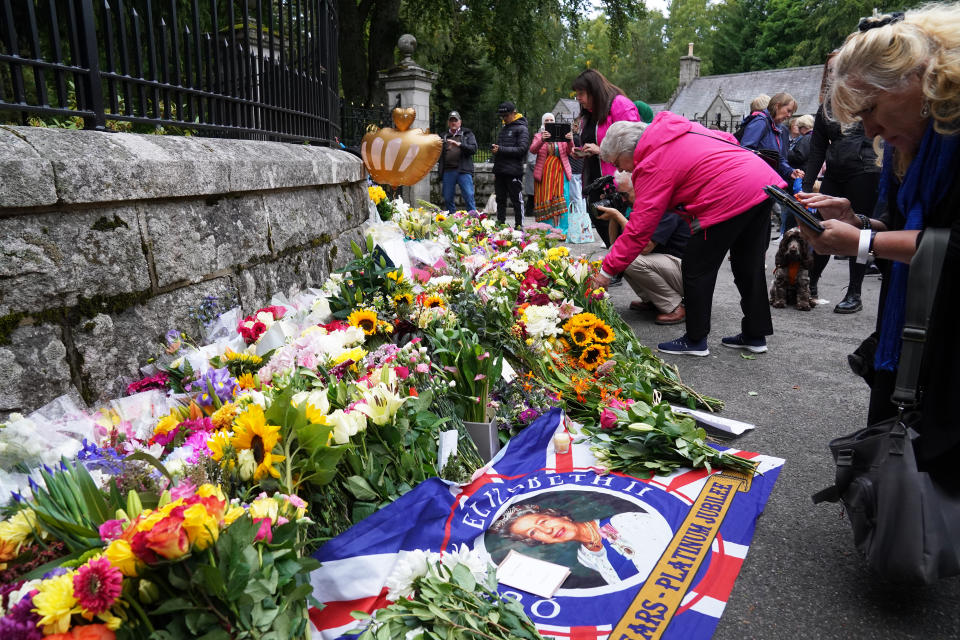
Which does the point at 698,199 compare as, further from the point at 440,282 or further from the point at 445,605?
the point at 445,605

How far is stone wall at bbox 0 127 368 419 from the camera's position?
190cm

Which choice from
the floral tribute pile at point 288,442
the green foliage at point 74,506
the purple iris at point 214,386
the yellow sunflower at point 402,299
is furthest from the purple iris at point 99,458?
the yellow sunflower at point 402,299

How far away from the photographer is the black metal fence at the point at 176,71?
209cm

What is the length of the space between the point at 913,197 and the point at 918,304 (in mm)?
402

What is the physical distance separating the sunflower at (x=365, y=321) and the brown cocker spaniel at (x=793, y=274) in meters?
4.50

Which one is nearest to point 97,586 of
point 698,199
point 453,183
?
point 698,199

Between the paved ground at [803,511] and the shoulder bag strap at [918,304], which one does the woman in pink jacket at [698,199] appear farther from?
the shoulder bag strap at [918,304]

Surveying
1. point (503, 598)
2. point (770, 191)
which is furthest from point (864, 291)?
point (503, 598)

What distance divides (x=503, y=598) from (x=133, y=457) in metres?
1.07

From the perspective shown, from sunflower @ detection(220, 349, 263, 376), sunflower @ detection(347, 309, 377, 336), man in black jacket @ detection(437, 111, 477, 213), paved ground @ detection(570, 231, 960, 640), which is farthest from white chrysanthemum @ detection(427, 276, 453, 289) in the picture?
man in black jacket @ detection(437, 111, 477, 213)

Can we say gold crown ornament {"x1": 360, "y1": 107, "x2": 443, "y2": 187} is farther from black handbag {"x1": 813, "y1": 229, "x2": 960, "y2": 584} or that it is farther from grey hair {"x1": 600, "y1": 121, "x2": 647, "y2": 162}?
black handbag {"x1": 813, "y1": 229, "x2": 960, "y2": 584}

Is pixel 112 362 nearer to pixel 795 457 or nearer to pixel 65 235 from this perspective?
pixel 65 235

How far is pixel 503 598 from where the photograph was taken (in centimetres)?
187

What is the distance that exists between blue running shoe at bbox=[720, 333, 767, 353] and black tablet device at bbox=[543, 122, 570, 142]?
182 inches
